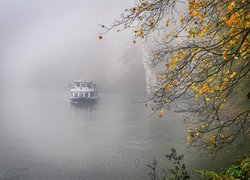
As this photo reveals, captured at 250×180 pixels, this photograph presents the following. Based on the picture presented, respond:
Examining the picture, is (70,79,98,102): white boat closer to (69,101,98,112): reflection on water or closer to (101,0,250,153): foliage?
(69,101,98,112): reflection on water

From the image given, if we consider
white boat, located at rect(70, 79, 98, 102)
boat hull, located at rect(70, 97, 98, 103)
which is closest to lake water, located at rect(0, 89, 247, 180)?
boat hull, located at rect(70, 97, 98, 103)

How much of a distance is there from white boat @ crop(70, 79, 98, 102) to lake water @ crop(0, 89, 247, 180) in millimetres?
28979

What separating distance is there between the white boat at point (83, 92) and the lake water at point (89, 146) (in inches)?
1141

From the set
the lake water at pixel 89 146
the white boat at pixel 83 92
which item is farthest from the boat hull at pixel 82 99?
the lake water at pixel 89 146

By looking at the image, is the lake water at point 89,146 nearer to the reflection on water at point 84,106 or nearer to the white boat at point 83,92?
the reflection on water at point 84,106

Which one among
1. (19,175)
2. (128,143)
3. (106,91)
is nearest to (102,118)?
(128,143)

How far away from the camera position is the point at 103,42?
152 meters

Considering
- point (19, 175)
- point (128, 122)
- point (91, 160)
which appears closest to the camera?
point (19, 175)

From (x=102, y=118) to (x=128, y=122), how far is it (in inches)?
258

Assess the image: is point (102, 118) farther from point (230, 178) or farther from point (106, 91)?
point (106, 91)

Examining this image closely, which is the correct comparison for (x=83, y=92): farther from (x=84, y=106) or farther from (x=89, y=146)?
(x=89, y=146)

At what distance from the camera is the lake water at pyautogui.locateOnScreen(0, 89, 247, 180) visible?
2239 cm

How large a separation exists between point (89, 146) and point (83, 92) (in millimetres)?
52759

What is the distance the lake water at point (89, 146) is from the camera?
2239 centimetres
